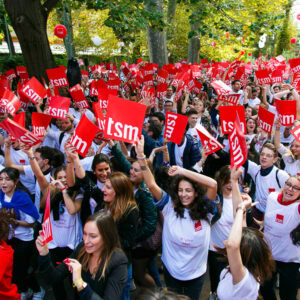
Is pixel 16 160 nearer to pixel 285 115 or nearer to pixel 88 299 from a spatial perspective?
pixel 88 299

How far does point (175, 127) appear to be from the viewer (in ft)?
14.5

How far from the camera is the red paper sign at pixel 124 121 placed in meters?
3.17

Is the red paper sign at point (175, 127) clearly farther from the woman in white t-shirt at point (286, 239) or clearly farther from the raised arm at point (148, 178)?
the woman in white t-shirt at point (286, 239)

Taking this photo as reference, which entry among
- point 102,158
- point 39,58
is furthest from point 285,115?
point 39,58

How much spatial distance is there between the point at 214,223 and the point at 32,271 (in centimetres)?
217

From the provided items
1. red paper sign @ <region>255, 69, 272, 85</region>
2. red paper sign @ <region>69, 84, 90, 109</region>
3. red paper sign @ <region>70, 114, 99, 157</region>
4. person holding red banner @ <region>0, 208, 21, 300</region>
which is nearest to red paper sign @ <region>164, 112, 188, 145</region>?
red paper sign @ <region>70, 114, 99, 157</region>

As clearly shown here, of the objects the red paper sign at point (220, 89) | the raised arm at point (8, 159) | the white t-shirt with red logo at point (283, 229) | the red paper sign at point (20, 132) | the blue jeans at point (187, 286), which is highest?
the red paper sign at point (20, 132)

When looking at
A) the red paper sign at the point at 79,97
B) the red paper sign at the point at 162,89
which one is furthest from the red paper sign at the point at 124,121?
the red paper sign at the point at 162,89

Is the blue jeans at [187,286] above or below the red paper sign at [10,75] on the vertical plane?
below

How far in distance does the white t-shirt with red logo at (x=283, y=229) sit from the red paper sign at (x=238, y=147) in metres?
0.78

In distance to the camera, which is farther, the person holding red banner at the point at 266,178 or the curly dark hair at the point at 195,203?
the person holding red banner at the point at 266,178

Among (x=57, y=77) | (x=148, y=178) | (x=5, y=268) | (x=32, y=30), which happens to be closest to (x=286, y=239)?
(x=148, y=178)

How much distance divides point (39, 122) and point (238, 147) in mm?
3024

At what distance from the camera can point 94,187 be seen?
3441 mm
